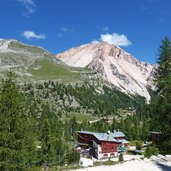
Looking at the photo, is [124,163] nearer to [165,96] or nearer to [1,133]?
[165,96]

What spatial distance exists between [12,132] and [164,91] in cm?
2593

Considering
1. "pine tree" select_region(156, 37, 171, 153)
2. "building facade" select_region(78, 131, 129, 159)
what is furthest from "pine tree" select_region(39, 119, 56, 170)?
"building facade" select_region(78, 131, 129, 159)

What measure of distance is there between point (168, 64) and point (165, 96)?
22.6 feet

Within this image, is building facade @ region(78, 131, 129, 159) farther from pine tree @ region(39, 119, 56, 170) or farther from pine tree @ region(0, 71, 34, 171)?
pine tree @ region(0, 71, 34, 171)

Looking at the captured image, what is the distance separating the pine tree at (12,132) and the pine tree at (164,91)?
2238cm

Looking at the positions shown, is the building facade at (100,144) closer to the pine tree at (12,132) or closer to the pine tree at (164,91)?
the pine tree at (164,91)

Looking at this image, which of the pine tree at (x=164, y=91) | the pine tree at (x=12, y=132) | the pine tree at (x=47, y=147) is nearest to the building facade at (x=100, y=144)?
the pine tree at (x=47, y=147)

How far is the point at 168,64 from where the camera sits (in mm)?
54125

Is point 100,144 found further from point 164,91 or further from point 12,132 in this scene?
point 12,132

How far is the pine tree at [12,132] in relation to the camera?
33847 millimetres

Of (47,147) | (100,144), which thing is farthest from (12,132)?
(100,144)

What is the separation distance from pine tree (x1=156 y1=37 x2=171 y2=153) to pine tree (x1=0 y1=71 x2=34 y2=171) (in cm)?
2238

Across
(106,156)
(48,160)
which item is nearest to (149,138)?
(106,156)

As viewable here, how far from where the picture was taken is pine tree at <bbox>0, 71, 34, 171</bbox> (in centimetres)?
3385
